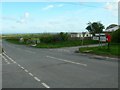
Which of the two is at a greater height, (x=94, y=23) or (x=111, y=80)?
(x=94, y=23)

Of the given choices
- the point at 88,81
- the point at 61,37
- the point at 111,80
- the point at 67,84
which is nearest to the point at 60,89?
the point at 67,84

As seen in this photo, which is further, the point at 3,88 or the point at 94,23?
the point at 94,23

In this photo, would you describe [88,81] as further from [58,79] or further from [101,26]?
[101,26]

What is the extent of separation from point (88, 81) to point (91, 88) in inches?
60.0

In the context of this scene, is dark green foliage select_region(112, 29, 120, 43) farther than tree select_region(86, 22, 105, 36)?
No

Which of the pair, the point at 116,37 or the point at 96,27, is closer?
the point at 116,37

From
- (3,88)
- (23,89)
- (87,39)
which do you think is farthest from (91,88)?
(87,39)

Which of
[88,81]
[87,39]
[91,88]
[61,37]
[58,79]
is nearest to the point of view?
[91,88]

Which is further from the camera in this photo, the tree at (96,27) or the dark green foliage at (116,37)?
the tree at (96,27)

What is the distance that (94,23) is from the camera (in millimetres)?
71875

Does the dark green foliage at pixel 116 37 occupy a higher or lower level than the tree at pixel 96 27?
lower

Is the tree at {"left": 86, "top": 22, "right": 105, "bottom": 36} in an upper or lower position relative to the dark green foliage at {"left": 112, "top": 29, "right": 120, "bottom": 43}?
upper

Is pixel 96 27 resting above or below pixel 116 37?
above

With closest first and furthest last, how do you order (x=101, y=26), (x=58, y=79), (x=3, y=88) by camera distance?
1. (x=3, y=88)
2. (x=58, y=79)
3. (x=101, y=26)
